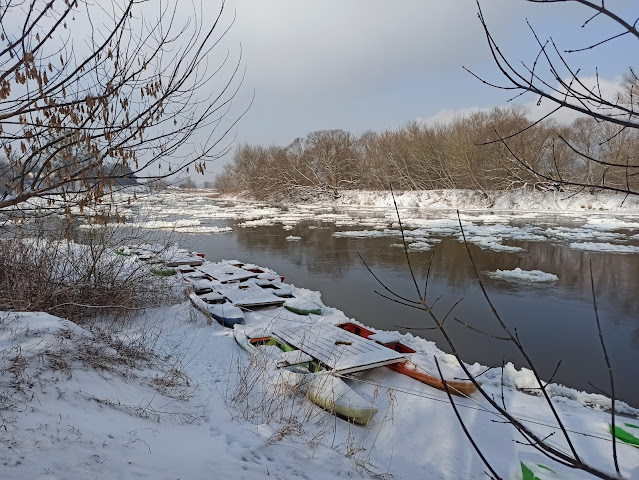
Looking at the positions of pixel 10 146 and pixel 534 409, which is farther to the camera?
pixel 534 409

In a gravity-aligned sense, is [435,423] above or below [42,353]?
below

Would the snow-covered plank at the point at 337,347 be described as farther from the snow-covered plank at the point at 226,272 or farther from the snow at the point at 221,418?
the snow-covered plank at the point at 226,272

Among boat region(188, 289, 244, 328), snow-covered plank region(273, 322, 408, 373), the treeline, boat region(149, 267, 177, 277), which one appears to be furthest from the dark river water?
the treeline

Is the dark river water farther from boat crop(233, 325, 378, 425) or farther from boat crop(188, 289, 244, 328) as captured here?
boat crop(188, 289, 244, 328)

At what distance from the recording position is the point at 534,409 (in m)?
4.38

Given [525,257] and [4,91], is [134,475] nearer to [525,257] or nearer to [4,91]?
[4,91]

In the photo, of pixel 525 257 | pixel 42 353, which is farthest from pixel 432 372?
pixel 525 257

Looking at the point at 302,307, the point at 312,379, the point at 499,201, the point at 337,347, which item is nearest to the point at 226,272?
the point at 302,307

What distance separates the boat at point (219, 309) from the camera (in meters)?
6.67

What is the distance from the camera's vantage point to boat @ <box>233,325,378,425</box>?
400cm

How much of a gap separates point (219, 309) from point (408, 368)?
11.1 ft

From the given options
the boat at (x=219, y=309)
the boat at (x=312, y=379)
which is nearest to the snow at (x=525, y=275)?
the boat at (x=219, y=309)

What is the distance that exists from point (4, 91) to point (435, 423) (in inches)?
167

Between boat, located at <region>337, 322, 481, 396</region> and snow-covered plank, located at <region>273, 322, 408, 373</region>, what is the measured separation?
0.14m
